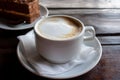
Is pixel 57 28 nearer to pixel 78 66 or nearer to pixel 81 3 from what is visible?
pixel 78 66

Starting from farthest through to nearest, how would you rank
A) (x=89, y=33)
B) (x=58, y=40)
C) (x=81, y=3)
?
(x=81, y=3) → (x=89, y=33) → (x=58, y=40)

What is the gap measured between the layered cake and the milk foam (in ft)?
0.40

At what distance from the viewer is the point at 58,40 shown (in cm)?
44

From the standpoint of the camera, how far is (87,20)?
2.17 feet

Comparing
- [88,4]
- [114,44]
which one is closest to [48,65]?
[114,44]

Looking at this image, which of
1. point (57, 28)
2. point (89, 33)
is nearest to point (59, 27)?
point (57, 28)

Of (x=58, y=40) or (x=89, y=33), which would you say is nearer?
(x=58, y=40)

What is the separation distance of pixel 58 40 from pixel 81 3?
1.12ft

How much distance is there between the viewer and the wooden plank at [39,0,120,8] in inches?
29.0

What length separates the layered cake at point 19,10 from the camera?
0.62 metres

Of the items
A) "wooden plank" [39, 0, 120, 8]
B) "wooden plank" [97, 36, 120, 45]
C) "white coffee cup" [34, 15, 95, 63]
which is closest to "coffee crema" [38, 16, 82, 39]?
"white coffee cup" [34, 15, 95, 63]

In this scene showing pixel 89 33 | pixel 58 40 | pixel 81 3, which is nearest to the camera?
pixel 58 40

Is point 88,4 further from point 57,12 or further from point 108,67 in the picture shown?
point 108,67

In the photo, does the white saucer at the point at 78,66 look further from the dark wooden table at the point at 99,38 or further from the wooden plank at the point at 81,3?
the wooden plank at the point at 81,3
